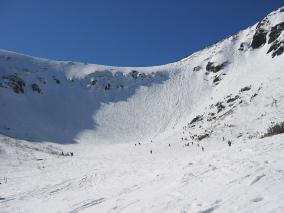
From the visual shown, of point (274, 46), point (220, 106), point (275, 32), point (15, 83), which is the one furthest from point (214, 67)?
point (15, 83)

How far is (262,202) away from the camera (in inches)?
239

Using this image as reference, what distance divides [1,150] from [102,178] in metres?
14.9

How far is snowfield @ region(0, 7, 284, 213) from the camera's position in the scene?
8179 mm

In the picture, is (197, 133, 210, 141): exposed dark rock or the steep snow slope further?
the steep snow slope

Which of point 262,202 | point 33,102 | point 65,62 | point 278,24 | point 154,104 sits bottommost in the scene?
point 262,202

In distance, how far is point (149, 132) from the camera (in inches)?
1805

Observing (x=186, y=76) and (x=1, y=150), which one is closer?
(x=1, y=150)

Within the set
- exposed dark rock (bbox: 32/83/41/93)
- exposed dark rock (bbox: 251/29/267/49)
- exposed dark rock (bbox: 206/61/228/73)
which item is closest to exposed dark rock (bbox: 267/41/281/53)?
exposed dark rock (bbox: 251/29/267/49)

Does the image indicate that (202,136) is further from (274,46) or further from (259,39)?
(259,39)

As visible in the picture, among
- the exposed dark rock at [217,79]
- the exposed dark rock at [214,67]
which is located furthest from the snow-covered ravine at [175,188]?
the exposed dark rock at [214,67]

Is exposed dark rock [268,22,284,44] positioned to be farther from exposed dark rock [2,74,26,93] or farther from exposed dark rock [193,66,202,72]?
exposed dark rock [2,74,26,93]

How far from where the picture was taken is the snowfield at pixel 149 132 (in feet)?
26.8

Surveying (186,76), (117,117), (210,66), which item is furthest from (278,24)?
(117,117)

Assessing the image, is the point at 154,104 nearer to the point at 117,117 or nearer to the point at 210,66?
the point at 117,117
